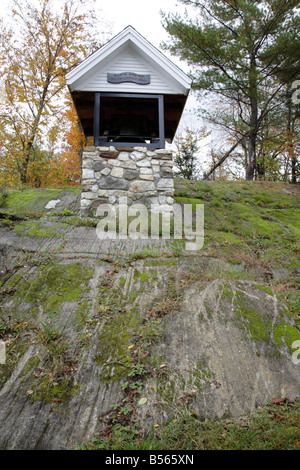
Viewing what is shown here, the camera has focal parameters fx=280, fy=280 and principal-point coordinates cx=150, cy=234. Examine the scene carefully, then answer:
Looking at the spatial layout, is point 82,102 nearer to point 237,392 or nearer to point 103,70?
point 103,70

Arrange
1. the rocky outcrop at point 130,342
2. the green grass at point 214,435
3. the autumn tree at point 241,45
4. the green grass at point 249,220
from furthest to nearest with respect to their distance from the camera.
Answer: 1. the autumn tree at point 241,45
2. the green grass at point 249,220
3. the rocky outcrop at point 130,342
4. the green grass at point 214,435

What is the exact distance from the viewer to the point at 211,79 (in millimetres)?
13055

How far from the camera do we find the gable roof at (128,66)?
7000 mm

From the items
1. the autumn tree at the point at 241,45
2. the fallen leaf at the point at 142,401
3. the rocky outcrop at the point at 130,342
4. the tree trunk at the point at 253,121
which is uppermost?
the autumn tree at the point at 241,45

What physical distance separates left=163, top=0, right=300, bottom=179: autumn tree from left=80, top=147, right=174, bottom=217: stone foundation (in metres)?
7.65

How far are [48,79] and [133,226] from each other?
10.4m

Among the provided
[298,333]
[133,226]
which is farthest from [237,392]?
[133,226]

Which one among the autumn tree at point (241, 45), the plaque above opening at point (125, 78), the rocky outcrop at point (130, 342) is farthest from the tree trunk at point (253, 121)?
the rocky outcrop at point (130, 342)

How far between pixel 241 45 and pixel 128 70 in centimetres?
796

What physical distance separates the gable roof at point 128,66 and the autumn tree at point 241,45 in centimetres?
636

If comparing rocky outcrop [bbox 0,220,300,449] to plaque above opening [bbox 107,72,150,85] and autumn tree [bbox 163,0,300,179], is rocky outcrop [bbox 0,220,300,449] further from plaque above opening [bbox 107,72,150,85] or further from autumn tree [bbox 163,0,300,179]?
autumn tree [bbox 163,0,300,179]

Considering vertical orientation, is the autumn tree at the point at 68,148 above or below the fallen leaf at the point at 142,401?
above

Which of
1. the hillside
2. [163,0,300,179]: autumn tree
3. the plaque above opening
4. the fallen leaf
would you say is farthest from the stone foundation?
[163,0,300,179]: autumn tree

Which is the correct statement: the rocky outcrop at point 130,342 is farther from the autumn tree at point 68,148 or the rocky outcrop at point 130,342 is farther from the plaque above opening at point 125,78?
the autumn tree at point 68,148
